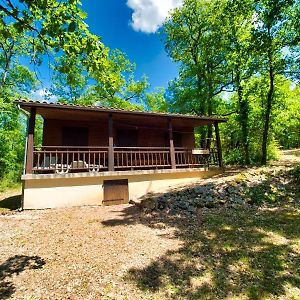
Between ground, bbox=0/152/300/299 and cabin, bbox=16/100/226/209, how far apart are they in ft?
5.82

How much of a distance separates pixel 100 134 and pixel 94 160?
11.7 feet

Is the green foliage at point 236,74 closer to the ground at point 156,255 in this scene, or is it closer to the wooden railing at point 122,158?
the wooden railing at point 122,158

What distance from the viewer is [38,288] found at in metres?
4.19

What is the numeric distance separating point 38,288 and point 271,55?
17.5m

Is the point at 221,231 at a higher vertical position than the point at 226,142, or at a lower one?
lower

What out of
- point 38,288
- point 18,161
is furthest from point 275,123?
point 18,161

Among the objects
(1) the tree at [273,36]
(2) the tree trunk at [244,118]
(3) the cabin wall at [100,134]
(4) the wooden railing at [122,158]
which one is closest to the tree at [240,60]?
(2) the tree trunk at [244,118]

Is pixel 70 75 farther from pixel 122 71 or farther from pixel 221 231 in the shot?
pixel 122 71

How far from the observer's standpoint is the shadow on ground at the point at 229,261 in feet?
13.1

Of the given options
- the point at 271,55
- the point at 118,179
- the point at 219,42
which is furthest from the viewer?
the point at 219,42

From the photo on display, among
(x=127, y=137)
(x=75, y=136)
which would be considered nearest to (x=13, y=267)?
(x=75, y=136)

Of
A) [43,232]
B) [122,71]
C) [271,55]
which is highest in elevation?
→ [122,71]

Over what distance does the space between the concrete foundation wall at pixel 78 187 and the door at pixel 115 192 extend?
0.57 ft

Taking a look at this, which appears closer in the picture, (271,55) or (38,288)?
(38,288)
